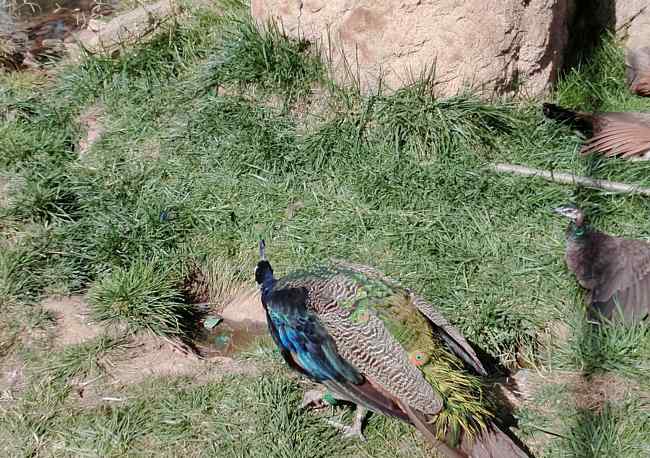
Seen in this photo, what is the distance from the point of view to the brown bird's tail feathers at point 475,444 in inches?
113

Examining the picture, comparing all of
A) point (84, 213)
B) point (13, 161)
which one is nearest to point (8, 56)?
point (13, 161)

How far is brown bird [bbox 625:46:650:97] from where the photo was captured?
5094 mm

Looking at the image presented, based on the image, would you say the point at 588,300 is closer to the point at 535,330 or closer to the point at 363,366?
the point at 535,330

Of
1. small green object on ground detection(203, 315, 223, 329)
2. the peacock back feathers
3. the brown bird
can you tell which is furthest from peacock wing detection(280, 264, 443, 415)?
the brown bird

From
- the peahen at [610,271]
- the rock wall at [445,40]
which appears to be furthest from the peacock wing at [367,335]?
the rock wall at [445,40]

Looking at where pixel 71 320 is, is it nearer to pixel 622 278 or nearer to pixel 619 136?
pixel 622 278

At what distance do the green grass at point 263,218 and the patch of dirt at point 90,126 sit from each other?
0.18 ft

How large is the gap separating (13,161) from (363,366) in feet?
9.89

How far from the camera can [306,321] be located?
3.18 meters

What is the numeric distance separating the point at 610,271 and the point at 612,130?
3.87 feet

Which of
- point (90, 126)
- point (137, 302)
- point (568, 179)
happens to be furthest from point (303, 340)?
point (90, 126)

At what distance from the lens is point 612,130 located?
14.9ft

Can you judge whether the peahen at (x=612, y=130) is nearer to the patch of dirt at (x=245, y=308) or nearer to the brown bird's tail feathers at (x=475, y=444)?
the patch of dirt at (x=245, y=308)

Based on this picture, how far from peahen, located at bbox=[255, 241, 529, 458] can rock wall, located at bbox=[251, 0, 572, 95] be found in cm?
193
